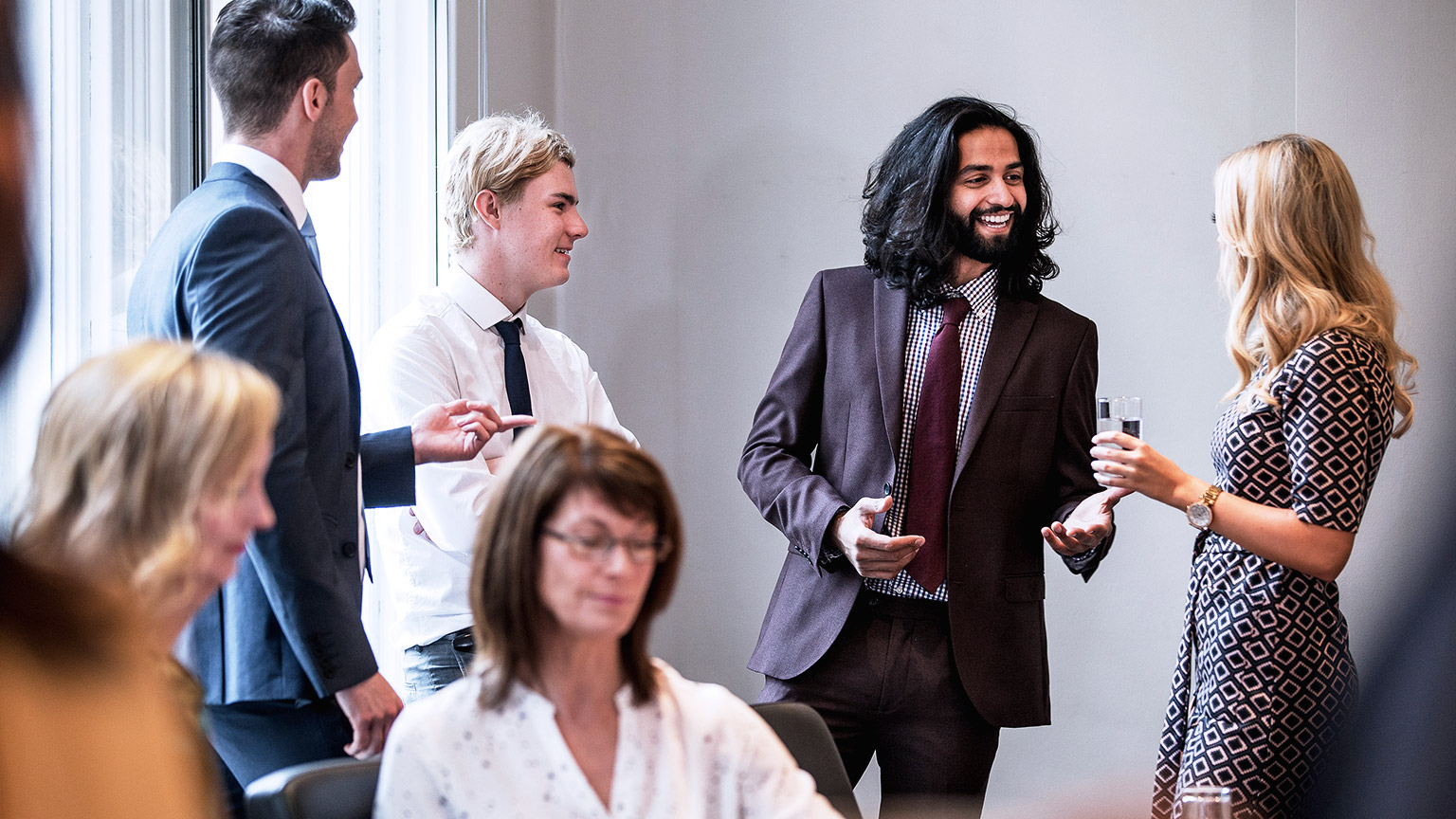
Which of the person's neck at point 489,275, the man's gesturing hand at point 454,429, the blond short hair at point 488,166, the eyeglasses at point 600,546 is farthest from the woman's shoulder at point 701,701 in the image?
the blond short hair at point 488,166

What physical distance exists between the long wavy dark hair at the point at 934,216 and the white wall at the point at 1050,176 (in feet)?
3.24

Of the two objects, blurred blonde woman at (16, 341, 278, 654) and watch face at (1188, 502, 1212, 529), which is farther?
watch face at (1188, 502, 1212, 529)

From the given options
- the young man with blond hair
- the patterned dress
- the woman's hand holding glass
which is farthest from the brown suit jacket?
the young man with blond hair

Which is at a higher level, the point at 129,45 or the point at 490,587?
the point at 129,45

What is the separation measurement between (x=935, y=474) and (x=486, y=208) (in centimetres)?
109

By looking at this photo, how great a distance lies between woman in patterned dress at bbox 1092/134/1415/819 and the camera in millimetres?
2127

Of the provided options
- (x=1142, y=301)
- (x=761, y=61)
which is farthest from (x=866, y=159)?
(x=1142, y=301)

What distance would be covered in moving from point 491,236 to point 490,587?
141 cm

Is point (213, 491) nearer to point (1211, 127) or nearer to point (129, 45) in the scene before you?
point (129, 45)

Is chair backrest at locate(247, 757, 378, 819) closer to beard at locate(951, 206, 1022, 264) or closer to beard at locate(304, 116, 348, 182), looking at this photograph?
beard at locate(304, 116, 348, 182)

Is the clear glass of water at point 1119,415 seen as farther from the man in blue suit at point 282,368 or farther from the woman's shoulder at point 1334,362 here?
the man in blue suit at point 282,368

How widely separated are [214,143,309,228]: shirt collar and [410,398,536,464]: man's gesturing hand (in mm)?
377

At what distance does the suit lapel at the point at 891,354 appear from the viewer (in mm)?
2564

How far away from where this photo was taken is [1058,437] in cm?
263
